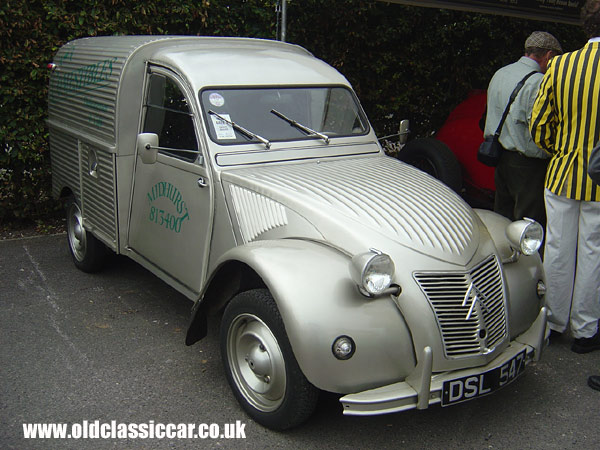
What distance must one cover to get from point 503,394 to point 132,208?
109 inches

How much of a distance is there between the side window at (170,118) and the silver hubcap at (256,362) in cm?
124

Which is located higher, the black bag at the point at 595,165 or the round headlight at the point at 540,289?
the black bag at the point at 595,165

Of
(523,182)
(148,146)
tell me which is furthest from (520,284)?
(148,146)

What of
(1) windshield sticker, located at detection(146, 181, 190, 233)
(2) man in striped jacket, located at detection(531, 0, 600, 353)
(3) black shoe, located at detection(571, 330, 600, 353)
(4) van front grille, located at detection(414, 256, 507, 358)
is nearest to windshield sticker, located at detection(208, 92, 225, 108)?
(1) windshield sticker, located at detection(146, 181, 190, 233)

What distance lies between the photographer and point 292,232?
3354 mm

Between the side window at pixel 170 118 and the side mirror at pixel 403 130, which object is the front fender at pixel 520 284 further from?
the side window at pixel 170 118

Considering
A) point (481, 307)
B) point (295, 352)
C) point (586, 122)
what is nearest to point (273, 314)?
point (295, 352)

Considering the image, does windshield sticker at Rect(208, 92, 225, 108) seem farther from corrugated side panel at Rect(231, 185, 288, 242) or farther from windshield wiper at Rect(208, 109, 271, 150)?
corrugated side panel at Rect(231, 185, 288, 242)

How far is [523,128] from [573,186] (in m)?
0.91

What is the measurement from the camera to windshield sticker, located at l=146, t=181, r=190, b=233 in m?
4.04

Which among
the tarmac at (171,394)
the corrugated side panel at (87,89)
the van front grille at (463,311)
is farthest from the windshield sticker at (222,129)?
the van front grille at (463,311)

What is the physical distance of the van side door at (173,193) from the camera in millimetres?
3879

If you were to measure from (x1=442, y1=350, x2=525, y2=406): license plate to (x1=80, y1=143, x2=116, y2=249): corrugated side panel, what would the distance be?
2.78 meters

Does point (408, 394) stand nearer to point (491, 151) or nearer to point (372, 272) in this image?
point (372, 272)
